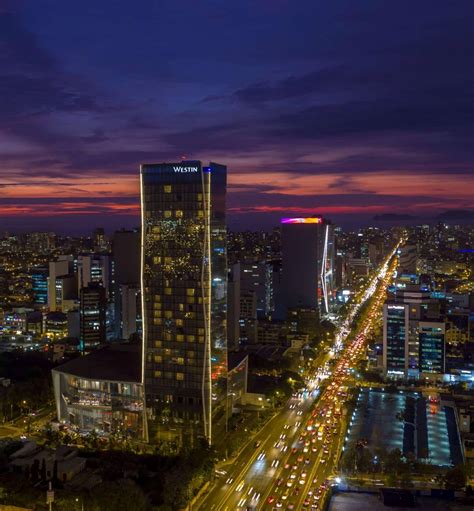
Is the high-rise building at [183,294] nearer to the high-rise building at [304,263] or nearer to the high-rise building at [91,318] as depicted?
the high-rise building at [91,318]

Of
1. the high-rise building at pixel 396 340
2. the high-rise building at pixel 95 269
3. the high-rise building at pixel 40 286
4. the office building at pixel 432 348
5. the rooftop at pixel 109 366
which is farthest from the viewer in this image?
the high-rise building at pixel 40 286

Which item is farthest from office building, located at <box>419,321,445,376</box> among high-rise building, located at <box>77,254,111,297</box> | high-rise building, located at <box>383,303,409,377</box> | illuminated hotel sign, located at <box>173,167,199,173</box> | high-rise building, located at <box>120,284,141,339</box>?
high-rise building, located at <box>77,254,111,297</box>

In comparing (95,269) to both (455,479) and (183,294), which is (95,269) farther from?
(455,479)

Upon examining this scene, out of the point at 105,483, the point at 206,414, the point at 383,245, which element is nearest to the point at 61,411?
the point at 206,414

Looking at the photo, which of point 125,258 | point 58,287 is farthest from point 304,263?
point 58,287

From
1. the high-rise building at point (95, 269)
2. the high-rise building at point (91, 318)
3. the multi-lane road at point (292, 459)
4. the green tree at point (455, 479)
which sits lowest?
the multi-lane road at point (292, 459)

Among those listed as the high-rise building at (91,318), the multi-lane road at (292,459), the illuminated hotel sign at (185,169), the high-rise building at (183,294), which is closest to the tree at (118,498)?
the multi-lane road at (292,459)

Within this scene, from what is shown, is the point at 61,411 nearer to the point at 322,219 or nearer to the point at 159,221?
the point at 159,221
